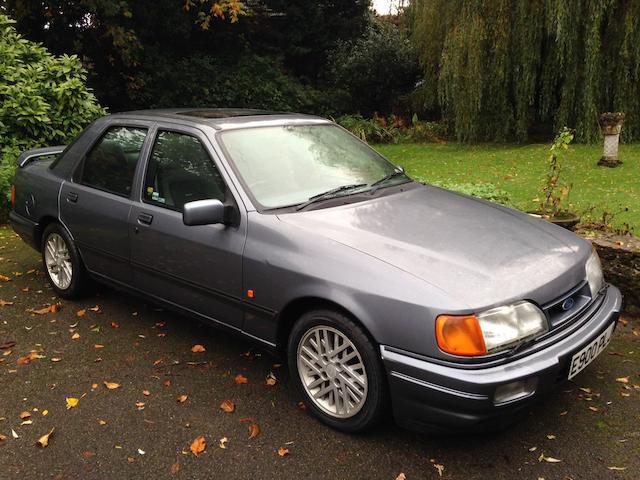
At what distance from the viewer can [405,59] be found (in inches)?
734

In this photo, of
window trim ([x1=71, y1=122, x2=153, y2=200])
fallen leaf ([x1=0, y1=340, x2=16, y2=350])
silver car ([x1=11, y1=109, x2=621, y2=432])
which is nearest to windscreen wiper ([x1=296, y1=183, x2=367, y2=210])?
silver car ([x1=11, y1=109, x2=621, y2=432])

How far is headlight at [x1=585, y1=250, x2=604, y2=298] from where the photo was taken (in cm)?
330

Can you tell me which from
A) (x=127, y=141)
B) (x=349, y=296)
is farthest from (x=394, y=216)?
(x=127, y=141)

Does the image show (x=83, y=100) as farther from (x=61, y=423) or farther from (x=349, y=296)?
(x=349, y=296)

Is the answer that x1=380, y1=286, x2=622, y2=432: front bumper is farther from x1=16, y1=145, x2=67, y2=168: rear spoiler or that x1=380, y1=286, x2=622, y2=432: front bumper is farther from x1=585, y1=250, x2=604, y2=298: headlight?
x1=16, y1=145, x2=67, y2=168: rear spoiler

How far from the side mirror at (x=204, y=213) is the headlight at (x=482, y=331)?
4.58 feet

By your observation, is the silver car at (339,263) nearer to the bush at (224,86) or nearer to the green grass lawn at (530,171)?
the green grass lawn at (530,171)

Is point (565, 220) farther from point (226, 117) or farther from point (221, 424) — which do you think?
point (221, 424)

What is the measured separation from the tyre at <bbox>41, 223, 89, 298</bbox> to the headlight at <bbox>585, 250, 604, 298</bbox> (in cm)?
369

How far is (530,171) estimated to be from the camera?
35.2 ft

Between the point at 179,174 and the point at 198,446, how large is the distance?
5.64ft

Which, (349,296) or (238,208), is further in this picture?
(238,208)

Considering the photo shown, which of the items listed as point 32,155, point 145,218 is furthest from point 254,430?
point 32,155

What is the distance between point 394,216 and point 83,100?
726cm
